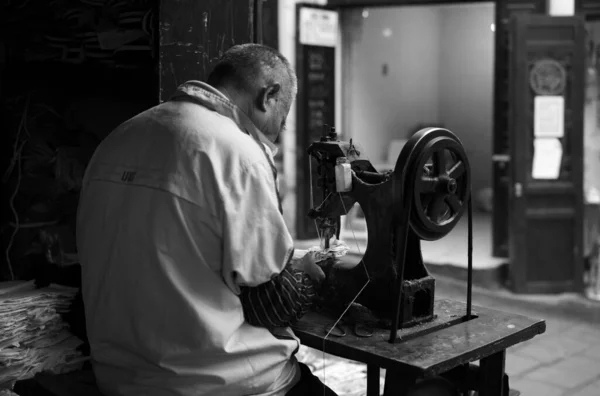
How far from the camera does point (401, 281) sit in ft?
6.89

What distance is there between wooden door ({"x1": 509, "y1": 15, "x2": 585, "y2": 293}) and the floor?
0.37 metres

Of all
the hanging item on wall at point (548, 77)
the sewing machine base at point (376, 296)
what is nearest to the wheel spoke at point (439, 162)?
the sewing machine base at point (376, 296)

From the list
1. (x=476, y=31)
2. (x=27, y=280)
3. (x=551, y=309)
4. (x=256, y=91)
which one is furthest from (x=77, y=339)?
(x=476, y=31)

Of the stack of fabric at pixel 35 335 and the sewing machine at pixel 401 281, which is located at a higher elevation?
the sewing machine at pixel 401 281

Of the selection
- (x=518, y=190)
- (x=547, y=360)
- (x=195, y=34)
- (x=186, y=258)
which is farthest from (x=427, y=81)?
(x=186, y=258)

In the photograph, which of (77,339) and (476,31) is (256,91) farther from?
(476,31)

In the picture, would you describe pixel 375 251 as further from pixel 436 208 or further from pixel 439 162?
pixel 439 162

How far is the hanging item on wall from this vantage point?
6.20m

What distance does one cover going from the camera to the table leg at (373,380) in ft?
7.60

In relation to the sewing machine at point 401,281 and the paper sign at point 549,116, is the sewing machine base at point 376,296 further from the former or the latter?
the paper sign at point 549,116

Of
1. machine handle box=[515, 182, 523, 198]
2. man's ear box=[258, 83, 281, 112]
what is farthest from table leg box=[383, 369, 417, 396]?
machine handle box=[515, 182, 523, 198]

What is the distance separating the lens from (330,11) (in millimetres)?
7504

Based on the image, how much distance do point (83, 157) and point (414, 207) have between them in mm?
1509

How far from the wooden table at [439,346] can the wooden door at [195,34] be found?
3.49ft
